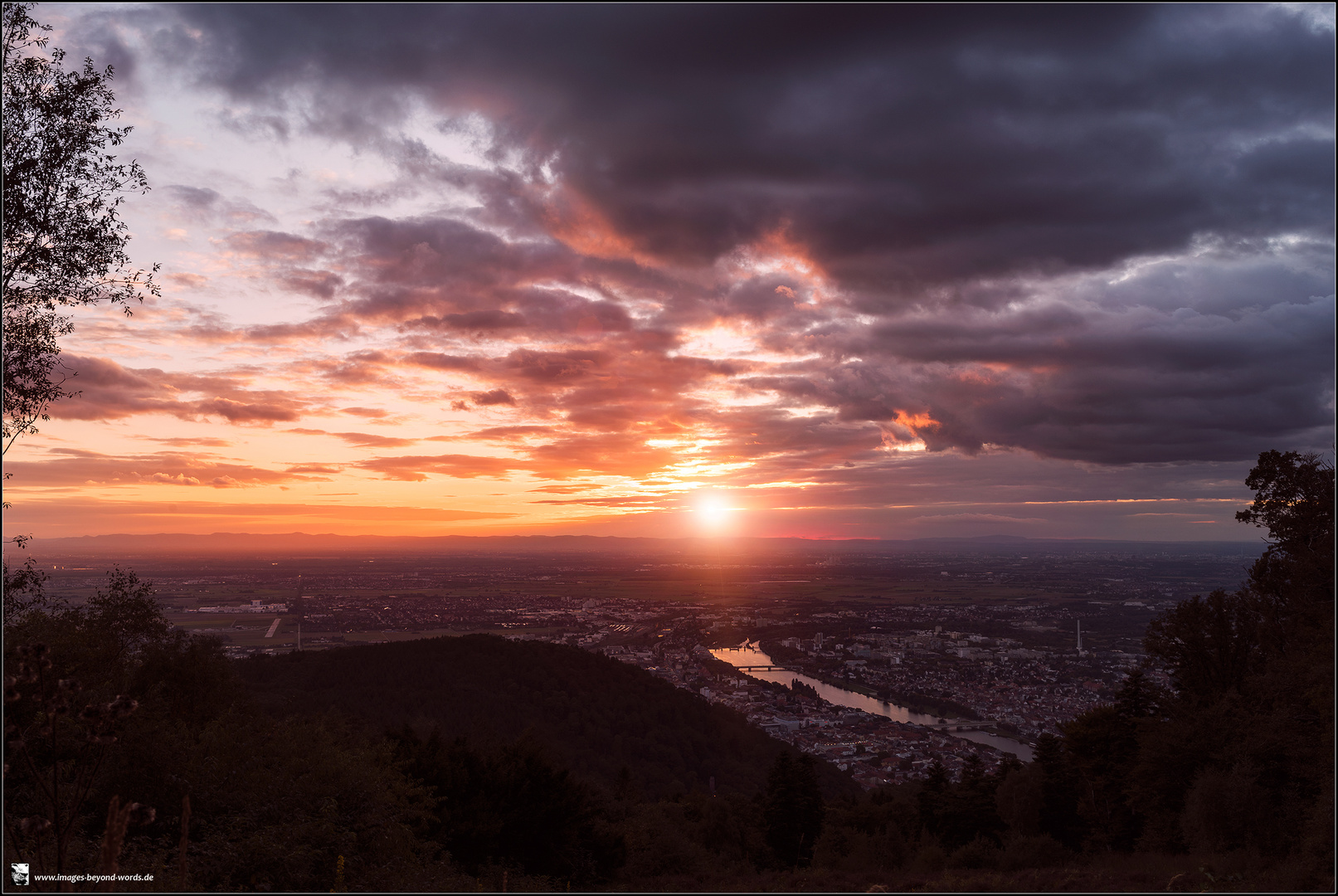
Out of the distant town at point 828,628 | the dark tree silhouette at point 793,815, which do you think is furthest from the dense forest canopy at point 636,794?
the distant town at point 828,628

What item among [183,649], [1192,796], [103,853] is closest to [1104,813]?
[1192,796]

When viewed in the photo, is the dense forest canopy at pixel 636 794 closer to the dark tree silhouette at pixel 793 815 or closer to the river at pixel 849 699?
the dark tree silhouette at pixel 793 815

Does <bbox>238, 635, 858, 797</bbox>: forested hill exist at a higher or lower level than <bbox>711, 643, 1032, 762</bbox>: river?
higher

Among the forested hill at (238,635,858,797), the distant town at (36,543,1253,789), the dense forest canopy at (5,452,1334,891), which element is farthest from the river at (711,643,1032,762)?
the dense forest canopy at (5,452,1334,891)

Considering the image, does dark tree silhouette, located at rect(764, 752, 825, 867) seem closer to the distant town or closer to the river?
the distant town

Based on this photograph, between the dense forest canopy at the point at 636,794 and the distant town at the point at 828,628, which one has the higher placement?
the dense forest canopy at the point at 636,794

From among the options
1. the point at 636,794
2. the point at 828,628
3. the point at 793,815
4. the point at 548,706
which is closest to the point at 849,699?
the point at 548,706
